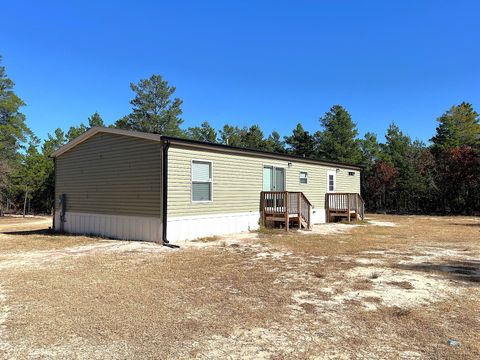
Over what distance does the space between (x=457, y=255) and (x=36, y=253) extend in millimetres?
9730

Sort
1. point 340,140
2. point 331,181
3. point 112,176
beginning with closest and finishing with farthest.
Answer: point 112,176 < point 331,181 < point 340,140

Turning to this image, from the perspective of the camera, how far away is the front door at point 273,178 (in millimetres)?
14117

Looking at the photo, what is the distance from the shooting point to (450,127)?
29109 millimetres

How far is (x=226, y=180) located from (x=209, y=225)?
168 centimetres

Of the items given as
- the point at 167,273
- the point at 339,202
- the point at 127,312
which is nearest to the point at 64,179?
the point at 167,273

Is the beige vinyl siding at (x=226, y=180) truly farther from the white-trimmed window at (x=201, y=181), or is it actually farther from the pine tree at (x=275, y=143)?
the pine tree at (x=275, y=143)

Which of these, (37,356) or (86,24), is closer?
(37,356)

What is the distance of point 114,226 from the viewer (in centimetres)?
1151

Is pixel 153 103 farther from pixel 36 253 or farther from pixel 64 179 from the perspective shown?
pixel 36 253

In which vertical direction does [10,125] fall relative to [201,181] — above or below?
above

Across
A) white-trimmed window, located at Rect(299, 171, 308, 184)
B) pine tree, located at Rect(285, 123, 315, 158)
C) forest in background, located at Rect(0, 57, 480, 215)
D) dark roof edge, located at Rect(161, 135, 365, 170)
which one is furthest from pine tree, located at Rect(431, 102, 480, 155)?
white-trimmed window, located at Rect(299, 171, 308, 184)

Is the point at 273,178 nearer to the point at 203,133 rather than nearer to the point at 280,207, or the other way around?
the point at 280,207

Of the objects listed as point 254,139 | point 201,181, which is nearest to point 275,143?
point 254,139

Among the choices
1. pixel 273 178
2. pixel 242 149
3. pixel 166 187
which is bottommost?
pixel 166 187
